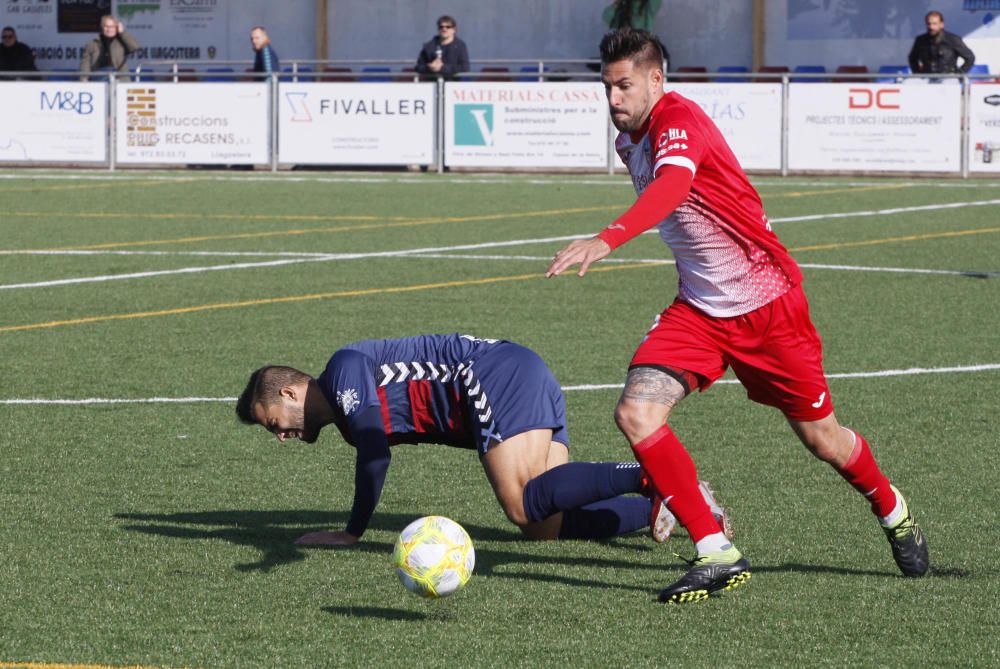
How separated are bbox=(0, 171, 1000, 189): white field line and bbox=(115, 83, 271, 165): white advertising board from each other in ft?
1.29

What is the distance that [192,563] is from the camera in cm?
586

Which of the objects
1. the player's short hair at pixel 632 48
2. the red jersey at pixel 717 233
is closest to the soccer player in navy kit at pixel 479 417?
the red jersey at pixel 717 233

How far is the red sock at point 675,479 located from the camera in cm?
545

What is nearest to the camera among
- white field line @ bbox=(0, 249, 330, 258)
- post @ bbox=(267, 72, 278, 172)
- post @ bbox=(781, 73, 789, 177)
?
white field line @ bbox=(0, 249, 330, 258)

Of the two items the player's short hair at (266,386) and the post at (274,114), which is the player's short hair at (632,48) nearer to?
the player's short hair at (266,386)

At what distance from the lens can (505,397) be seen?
607cm

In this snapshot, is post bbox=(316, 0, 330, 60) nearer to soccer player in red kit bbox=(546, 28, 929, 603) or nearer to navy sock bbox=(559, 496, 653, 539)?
navy sock bbox=(559, 496, 653, 539)

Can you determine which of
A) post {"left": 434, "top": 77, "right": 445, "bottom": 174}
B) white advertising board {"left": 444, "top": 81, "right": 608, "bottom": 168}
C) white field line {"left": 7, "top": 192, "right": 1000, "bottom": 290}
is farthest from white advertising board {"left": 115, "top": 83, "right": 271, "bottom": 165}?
white field line {"left": 7, "top": 192, "right": 1000, "bottom": 290}

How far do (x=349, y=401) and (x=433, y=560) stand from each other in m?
0.77

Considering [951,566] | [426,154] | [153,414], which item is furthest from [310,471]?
[426,154]

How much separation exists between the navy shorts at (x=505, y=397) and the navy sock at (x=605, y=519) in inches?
12.9

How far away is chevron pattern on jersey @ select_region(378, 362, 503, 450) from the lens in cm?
604

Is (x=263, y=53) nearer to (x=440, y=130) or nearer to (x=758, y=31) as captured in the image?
(x=440, y=130)

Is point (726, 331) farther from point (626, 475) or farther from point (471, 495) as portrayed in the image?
point (471, 495)
